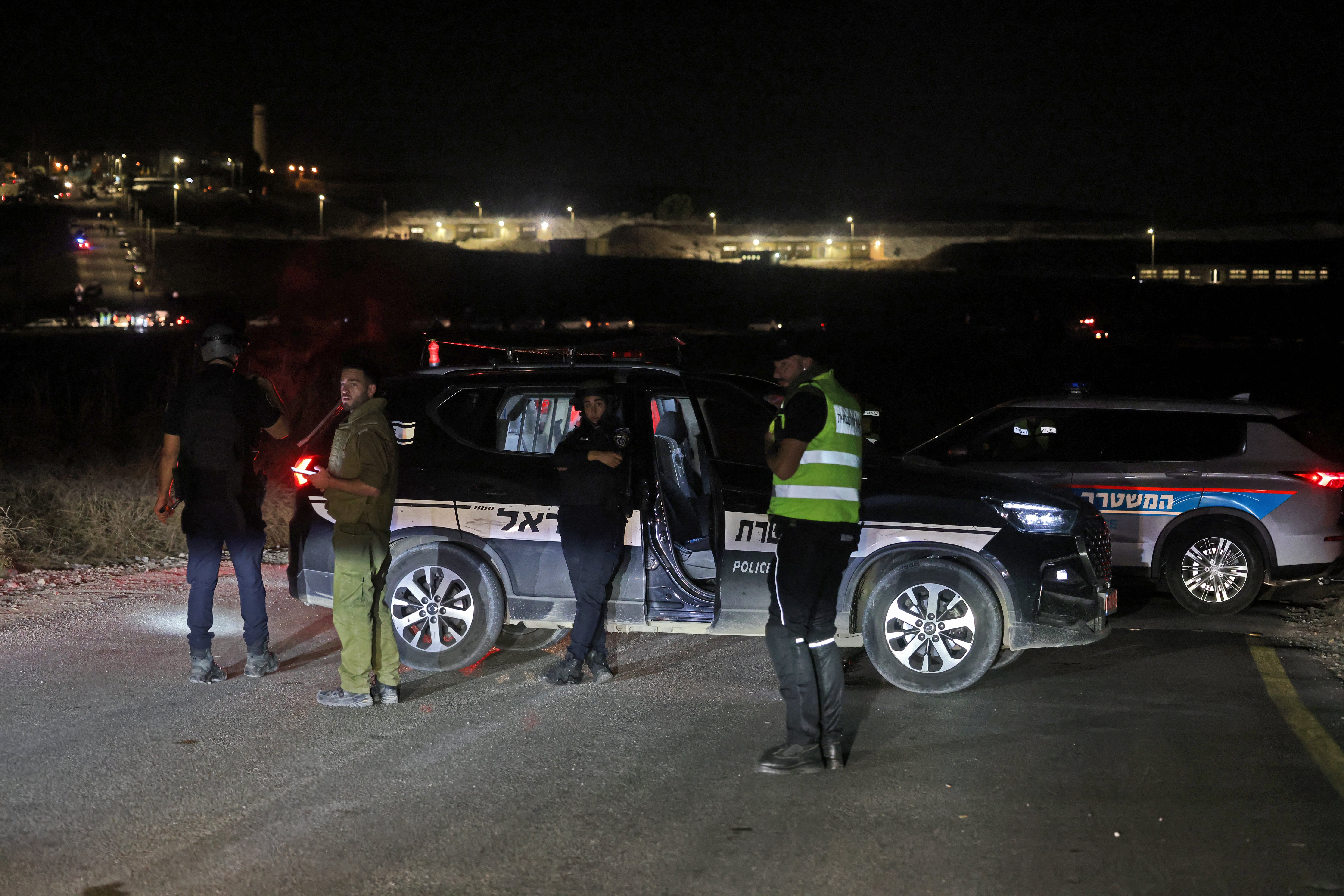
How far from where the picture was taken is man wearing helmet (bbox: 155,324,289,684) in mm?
6691

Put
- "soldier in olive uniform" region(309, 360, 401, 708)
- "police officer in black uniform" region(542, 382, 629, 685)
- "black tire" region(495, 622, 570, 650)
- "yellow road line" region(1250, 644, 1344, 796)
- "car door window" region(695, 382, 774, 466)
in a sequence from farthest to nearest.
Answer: "black tire" region(495, 622, 570, 650) → "car door window" region(695, 382, 774, 466) → "police officer in black uniform" region(542, 382, 629, 685) → "soldier in olive uniform" region(309, 360, 401, 708) → "yellow road line" region(1250, 644, 1344, 796)

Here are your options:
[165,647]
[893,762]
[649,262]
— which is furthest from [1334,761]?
[649,262]

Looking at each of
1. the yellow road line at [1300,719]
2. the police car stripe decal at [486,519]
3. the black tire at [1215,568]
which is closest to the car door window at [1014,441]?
the black tire at [1215,568]

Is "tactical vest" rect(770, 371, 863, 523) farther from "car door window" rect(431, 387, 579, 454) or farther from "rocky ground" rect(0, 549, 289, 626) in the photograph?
"rocky ground" rect(0, 549, 289, 626)

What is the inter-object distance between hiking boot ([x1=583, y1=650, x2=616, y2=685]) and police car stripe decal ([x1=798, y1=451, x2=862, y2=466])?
7.36 ft

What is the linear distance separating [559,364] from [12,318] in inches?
2364

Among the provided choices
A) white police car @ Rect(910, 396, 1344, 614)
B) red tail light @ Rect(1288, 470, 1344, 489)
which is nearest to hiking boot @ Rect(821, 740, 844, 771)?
white police car @ Rect(910, 396, 1344, 614)

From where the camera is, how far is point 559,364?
731cm

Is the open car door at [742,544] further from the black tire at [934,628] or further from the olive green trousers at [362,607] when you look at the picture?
the olive green trousers at [362,607]

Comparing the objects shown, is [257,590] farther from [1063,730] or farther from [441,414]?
[1063,730]

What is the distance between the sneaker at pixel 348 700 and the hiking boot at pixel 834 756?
2464mm

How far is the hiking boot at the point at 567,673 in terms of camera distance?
6855 mm

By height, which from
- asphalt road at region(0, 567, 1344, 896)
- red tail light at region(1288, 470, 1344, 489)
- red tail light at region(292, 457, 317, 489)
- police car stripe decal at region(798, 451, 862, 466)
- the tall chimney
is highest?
the tall chimney

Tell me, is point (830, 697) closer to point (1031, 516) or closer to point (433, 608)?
point (1031, 516)
